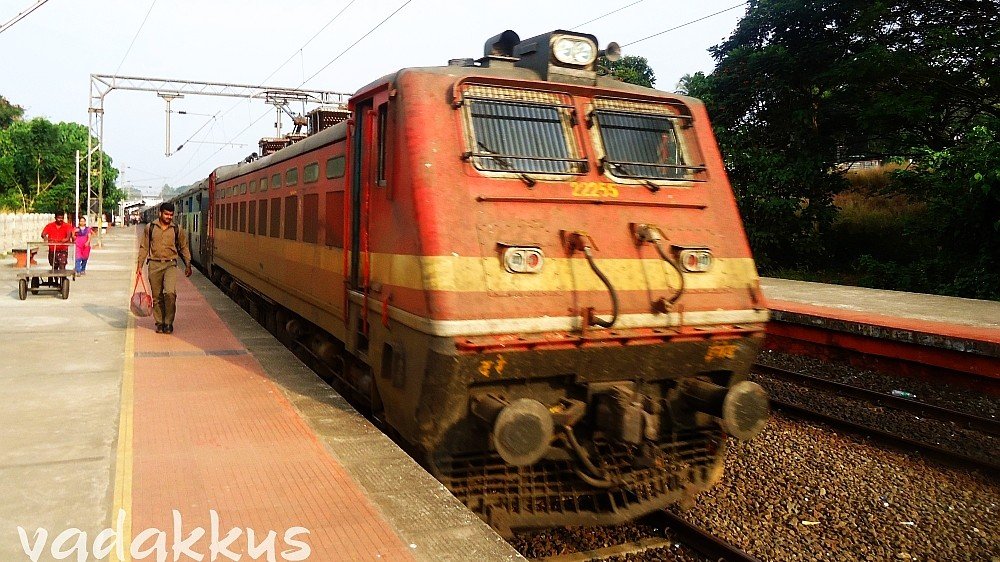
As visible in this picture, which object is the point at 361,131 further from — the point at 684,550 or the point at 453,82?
the point at 684,550

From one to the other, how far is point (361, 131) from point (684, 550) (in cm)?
397

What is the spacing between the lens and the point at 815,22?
882 inches

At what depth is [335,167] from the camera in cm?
688

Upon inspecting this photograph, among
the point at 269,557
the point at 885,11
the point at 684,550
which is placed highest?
the point at 885,11

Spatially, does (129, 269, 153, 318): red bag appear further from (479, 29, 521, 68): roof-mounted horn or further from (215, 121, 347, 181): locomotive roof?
(479, 29, 521, 68): roof-mounted horn

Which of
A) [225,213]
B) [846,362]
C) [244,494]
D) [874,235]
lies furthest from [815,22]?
[244,494]

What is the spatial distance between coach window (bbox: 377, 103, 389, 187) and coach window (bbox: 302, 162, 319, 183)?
7.08 ft

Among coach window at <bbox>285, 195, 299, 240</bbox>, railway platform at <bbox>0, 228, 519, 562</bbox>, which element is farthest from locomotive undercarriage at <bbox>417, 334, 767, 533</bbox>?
coach window at <bbox>285, 195, 299, 240</bbox>

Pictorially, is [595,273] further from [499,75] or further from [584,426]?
[499,75]

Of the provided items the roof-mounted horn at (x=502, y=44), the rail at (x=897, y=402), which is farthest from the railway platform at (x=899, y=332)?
the roof-mounted horn at (x=502, y=44)

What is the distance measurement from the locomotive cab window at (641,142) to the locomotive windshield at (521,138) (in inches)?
12.0

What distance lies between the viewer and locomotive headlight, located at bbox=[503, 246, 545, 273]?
474 centimetres

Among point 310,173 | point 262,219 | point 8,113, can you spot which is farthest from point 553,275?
point 8,113

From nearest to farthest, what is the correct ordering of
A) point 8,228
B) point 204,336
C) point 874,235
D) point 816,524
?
point 816,524 → point 204,336 → point 874,235 → point 8,228
